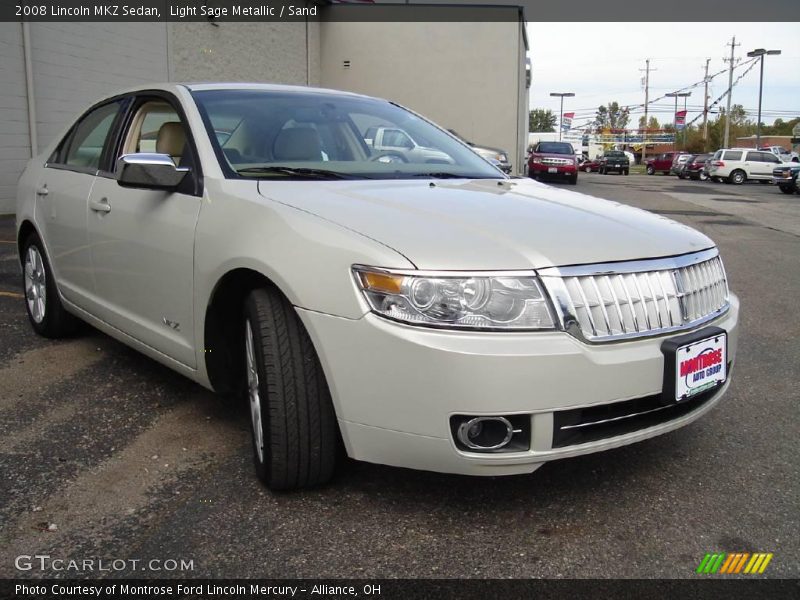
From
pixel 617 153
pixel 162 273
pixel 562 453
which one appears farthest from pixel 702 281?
pixel 617 153

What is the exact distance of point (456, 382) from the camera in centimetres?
229

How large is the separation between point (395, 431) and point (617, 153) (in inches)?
2144

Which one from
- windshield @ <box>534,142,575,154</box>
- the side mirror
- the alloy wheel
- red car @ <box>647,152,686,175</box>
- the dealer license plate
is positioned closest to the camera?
the dealer license plate

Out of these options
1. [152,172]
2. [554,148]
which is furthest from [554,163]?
[152,172]

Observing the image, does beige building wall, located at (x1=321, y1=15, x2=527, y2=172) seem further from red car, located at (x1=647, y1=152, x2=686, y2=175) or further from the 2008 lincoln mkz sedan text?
red car, located at (x1=647, y1=152, x2=686, y2=175)

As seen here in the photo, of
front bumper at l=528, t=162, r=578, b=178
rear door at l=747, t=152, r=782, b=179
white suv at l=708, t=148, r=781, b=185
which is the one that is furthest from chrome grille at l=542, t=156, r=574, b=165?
rear door at l=747, t=152, r=782, b=179

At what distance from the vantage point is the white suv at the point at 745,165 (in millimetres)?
35875

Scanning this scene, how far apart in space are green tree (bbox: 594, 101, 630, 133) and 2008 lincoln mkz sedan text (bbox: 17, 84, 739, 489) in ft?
449

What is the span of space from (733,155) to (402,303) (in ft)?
125

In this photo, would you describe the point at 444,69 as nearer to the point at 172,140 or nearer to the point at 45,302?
the point at 45,302

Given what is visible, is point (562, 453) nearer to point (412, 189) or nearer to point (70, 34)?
point (412, 189)

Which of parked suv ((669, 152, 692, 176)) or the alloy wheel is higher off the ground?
parked suv ((669, 152, 692, 176))

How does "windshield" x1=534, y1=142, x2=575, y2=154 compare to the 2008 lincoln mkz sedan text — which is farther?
"windshield" x1=534, y1=142, x2=575, y2=154

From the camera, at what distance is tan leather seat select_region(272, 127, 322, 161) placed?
3412 mm
